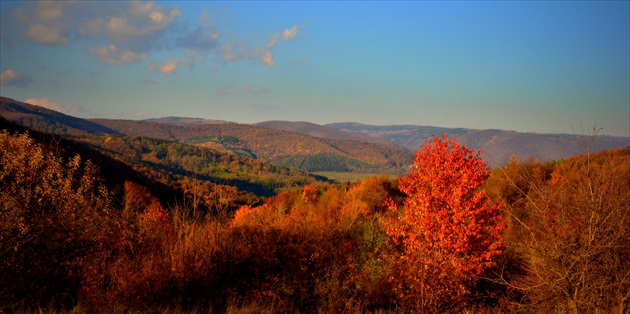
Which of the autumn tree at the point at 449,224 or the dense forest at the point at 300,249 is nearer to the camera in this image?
the dense forest at the point at 300,249

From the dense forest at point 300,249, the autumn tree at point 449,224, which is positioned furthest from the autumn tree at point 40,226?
the autumn tree at point 449,224

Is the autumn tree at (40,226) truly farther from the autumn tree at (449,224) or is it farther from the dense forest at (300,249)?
the autumn tree at (449,224)

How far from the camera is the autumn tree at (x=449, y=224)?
21312 mm

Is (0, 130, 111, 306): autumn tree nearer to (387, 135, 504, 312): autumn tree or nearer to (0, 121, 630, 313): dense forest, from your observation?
(0, 121, 630, 313): dense forest

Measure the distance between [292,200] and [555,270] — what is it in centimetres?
7235

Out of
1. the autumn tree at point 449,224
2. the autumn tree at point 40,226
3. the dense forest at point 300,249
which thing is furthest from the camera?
the autumn tree at point 449,224

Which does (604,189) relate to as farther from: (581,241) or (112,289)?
(112,289)

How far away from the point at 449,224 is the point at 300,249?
9703 mm

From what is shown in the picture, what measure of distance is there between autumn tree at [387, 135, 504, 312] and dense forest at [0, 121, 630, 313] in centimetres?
12

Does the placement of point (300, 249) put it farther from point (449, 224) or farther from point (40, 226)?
point (40, 226)

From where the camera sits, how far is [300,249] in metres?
24.8

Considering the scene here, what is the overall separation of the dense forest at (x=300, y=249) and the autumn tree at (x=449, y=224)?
0.12 meters

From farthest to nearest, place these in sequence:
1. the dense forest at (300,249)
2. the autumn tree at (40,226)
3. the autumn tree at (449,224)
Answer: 1. the autumn tree at (449,224)
2. the autumn tree at (40,226)
3. the dense forest at (300,249)

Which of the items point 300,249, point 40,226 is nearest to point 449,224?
point 300,249
